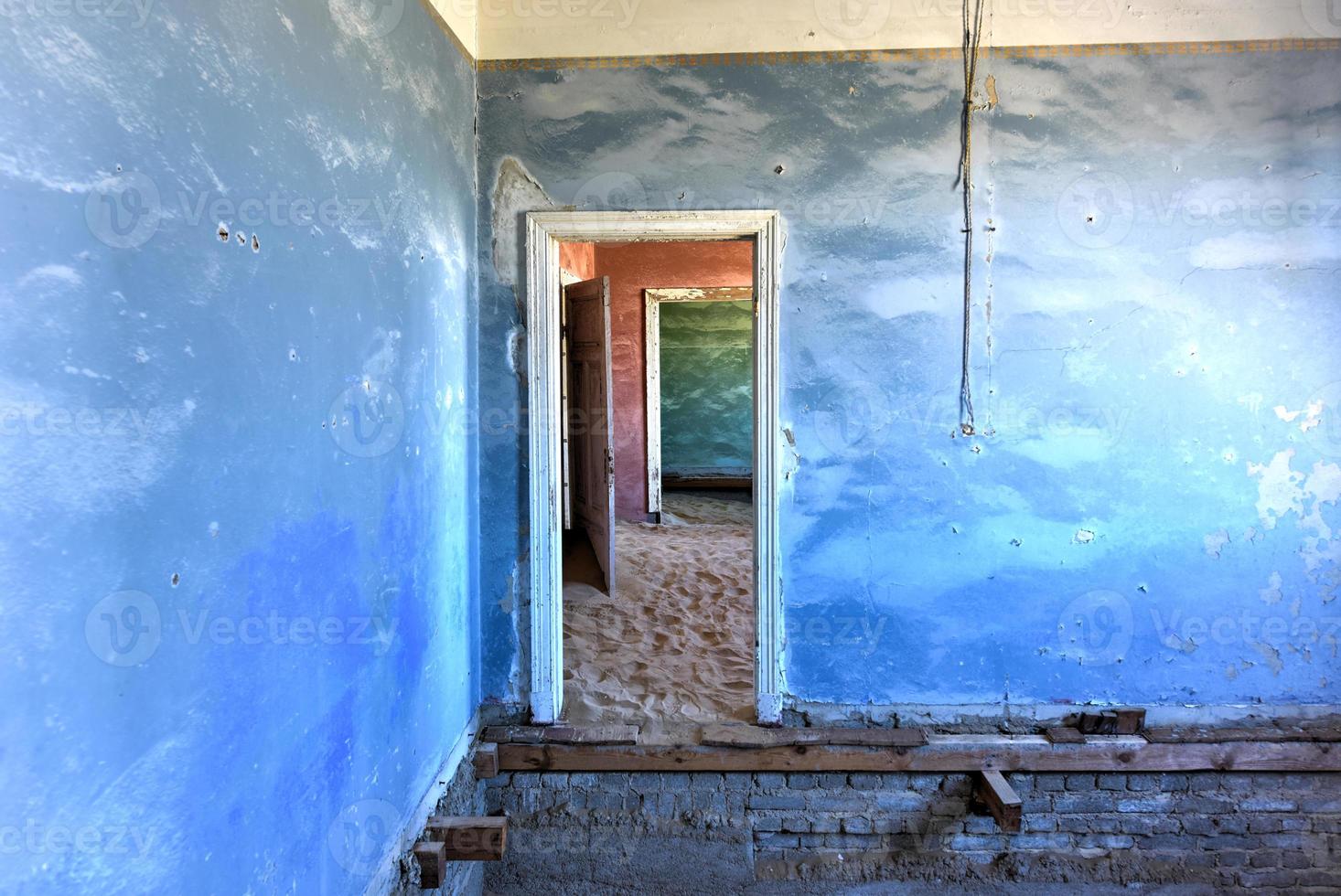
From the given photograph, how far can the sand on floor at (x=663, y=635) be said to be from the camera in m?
3.55

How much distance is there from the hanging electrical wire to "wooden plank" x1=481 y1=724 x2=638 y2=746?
6.61ft

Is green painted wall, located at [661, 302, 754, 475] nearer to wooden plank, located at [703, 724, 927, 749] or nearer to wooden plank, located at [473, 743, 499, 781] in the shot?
wooden plank, located at [703, 724, 927, 749]

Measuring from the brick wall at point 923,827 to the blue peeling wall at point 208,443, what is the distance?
3.23ft

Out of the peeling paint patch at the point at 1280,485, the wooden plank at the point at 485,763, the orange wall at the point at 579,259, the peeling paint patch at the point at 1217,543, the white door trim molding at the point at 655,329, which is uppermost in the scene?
the orange wall at the point at 579,259

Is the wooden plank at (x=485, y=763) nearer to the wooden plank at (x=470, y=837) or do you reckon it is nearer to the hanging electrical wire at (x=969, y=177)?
the wooden plank at (x=470, y=837)

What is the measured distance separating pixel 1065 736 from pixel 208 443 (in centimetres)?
340

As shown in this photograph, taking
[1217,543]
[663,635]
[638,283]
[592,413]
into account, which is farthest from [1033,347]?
[638,283]

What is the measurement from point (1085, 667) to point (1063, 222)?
196 cm

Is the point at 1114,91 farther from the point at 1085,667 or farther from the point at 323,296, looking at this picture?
the point at 323,296

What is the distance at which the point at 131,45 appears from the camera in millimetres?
1271

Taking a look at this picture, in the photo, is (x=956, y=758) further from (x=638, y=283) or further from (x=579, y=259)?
(x=638, y=283)

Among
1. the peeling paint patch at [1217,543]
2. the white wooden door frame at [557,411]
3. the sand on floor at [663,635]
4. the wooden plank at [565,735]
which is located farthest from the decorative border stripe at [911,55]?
the wooden plank at [565,735]

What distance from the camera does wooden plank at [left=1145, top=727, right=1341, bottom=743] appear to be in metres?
3.21

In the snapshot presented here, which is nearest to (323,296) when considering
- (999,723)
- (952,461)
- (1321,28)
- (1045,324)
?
(952,461)
